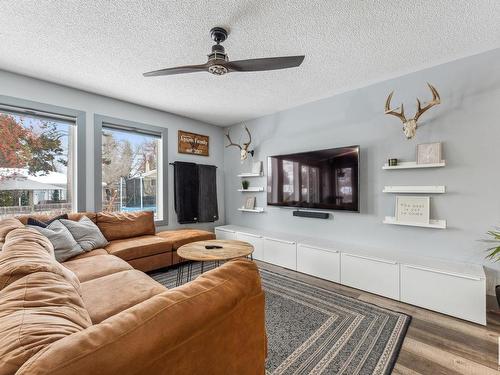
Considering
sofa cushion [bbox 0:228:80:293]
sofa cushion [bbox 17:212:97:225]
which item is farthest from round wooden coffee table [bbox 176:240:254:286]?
sofa cushion [bbox 17:212:97:225]

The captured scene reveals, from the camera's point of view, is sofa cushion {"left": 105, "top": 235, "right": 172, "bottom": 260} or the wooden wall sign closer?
sofa cushion {"left": 105, "top": 235, "right": 172, "bottom": 260}

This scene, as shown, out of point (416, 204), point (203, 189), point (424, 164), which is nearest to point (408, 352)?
point (416, 204)

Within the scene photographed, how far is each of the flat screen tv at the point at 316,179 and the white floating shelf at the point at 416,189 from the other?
1.19 feet

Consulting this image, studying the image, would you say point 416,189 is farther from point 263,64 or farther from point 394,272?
point 263,64

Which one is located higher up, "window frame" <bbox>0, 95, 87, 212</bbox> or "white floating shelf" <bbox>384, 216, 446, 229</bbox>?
"window frame" <bbox>0, 95, 87, 212</bbox>

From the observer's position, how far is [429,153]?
8.11 feet

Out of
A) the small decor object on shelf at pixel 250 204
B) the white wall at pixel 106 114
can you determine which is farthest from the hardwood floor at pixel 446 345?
the white wall at pixel 106 114

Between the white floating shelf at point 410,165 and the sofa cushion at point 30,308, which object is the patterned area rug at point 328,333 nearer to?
the sofa cushion at point 30,308

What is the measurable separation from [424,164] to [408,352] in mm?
1756

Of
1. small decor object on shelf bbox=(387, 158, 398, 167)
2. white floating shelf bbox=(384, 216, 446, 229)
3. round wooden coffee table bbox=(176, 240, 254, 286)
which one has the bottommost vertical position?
round wooden coffee table bbox=(176, 240, 254, 286)

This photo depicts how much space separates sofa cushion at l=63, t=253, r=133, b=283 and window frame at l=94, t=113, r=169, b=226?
3.94 ft

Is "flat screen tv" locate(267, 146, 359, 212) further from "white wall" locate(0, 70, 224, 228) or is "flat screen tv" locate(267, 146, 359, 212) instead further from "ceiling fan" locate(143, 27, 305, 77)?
"ceiling fan" locate(143, 27, 305, 77)

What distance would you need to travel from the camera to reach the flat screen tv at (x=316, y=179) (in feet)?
9.86

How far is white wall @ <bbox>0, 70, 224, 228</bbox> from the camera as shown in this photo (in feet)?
9.12
